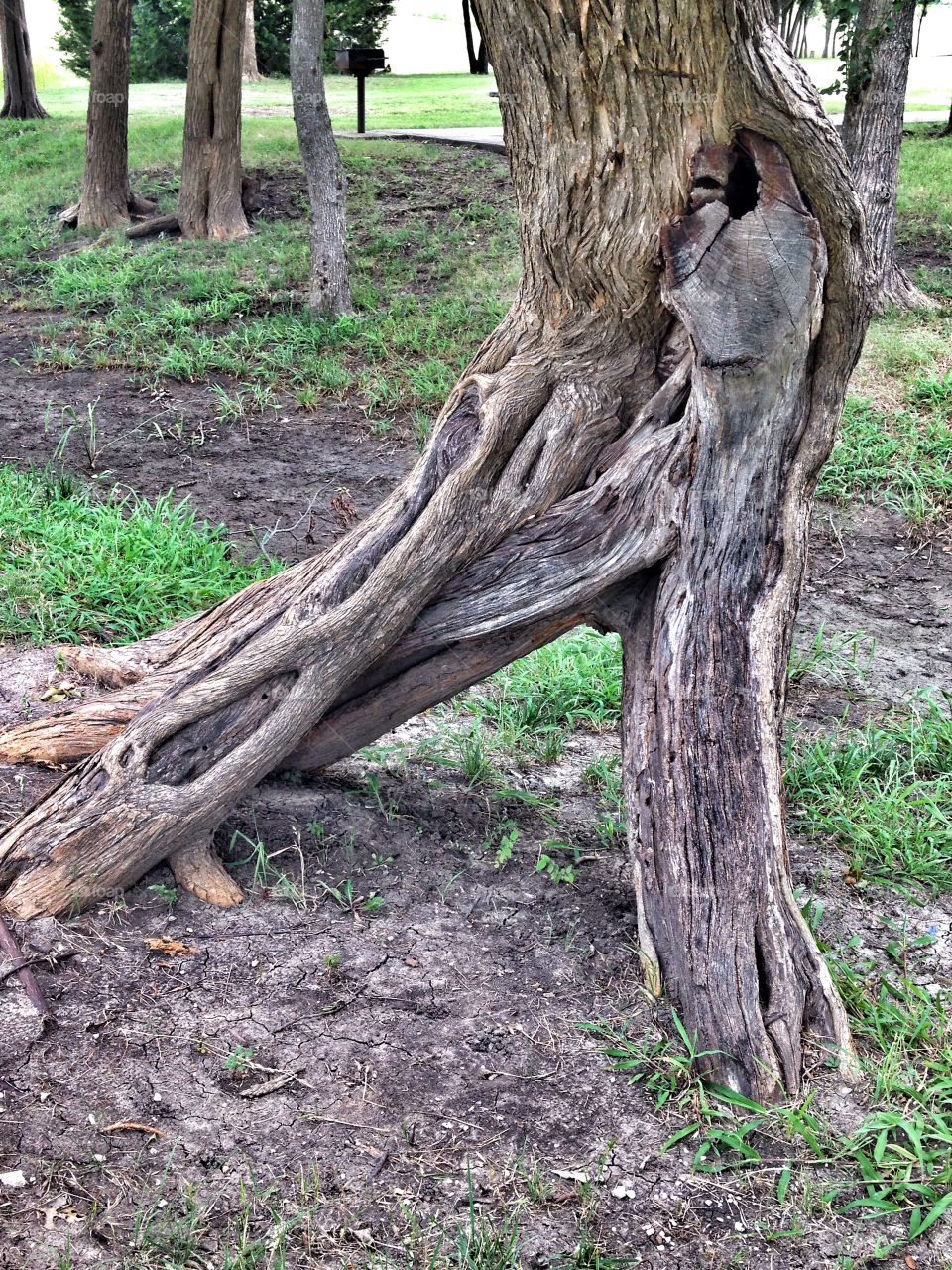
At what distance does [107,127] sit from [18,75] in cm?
908

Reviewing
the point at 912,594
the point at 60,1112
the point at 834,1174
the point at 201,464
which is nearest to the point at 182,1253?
the point at 60,1112

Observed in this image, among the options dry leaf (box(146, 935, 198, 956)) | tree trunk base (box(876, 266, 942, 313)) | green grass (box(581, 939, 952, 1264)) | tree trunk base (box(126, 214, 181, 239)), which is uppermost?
tree trunk base (box(126, 214, 181, 239))

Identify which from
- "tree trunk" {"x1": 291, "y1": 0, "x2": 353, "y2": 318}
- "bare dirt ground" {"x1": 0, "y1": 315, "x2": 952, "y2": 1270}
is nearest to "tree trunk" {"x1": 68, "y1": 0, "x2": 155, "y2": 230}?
"tree trunk" {"x1": 291, "y1": 0, "x2": 353, "y2": 318}

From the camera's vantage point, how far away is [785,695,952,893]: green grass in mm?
3799

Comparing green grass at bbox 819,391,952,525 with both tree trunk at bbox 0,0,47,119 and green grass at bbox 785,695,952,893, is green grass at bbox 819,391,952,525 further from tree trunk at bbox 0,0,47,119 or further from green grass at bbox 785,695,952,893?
tree trunk at bbox 0,0,47,119

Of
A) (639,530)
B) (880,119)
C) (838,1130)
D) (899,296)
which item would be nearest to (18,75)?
(880,119)

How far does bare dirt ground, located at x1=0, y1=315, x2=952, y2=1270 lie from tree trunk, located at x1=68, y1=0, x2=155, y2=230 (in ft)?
29.5

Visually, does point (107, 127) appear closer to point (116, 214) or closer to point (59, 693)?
point (116, 214)

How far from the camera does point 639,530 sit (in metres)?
3.15

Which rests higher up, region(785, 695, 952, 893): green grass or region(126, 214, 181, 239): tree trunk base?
region(126, 214, 181, 239): tree trunk base

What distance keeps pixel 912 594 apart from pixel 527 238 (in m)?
3.47

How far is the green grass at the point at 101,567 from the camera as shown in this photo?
5.06 metres

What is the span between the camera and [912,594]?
581 centimetres

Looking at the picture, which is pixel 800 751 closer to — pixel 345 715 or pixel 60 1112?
pixel 345 715
